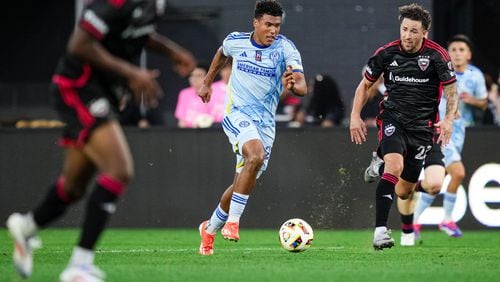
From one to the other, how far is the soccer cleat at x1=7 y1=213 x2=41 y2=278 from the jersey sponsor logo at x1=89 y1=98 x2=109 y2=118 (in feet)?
3.04

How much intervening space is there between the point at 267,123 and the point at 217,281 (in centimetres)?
323

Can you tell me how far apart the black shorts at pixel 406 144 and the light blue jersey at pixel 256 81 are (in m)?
1.05

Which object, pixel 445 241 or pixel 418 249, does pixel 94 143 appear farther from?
pixel 445 241

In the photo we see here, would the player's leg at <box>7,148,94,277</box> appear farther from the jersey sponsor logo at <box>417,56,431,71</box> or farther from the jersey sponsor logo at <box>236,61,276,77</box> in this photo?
the jersey sponsor logo at <box>417,56,431,71</box>

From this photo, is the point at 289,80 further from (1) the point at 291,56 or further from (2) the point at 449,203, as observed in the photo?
(2) the point at 449,203

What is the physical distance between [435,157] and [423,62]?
6.30ft

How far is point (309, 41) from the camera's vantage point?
1628cm

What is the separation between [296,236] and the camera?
10.3 metres

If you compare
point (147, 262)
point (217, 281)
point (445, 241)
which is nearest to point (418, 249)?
point (445, 241)

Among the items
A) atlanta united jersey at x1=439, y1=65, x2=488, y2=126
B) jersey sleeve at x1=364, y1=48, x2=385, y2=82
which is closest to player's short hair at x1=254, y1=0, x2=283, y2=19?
jersey sleeve at x1=364, y1=48, x2=385, y2=82

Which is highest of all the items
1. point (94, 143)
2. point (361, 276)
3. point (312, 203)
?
point (94, 143)

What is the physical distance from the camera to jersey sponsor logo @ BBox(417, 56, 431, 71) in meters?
10.8

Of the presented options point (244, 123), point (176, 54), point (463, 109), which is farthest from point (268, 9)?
point (463, 109)

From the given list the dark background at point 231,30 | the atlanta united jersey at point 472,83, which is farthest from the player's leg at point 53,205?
the dark background at point 231,30
